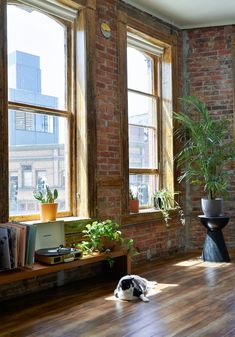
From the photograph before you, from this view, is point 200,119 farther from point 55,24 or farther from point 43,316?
point 43,316

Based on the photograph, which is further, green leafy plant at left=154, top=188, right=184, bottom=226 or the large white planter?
green leafy plant at left=154, top=188, right=184, bottom=226

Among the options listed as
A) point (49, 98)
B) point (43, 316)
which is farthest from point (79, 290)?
point (49, 98)

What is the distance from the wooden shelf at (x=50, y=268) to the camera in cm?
369

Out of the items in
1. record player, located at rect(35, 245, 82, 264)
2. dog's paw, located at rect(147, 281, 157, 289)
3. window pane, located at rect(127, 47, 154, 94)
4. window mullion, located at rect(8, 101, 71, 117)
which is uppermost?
window pane, located at rect(127, 47, 154, 94)

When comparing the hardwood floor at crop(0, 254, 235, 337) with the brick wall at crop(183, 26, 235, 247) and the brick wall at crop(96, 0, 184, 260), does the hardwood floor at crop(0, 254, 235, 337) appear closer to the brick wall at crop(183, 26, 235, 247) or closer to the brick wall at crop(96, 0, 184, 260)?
the brick wall at crop(96, 0, 184, 260)

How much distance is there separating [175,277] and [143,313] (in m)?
1.43

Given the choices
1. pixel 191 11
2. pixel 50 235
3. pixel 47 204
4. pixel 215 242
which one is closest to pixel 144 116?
pixel 191 11

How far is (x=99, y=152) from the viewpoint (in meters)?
5.33

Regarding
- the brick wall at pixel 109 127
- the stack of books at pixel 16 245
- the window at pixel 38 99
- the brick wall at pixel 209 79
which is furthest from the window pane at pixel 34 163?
the brick wall at pixel 209 79

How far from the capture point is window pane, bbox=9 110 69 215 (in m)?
4.51

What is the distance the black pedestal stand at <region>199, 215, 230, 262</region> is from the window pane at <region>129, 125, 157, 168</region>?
1170mm

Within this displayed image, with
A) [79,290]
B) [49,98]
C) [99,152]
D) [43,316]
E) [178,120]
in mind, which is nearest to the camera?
[43,316]

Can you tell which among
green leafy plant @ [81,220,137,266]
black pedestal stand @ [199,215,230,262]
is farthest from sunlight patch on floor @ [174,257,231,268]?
green leafy plant @ [81,220,137,266]

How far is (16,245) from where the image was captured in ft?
12.5
